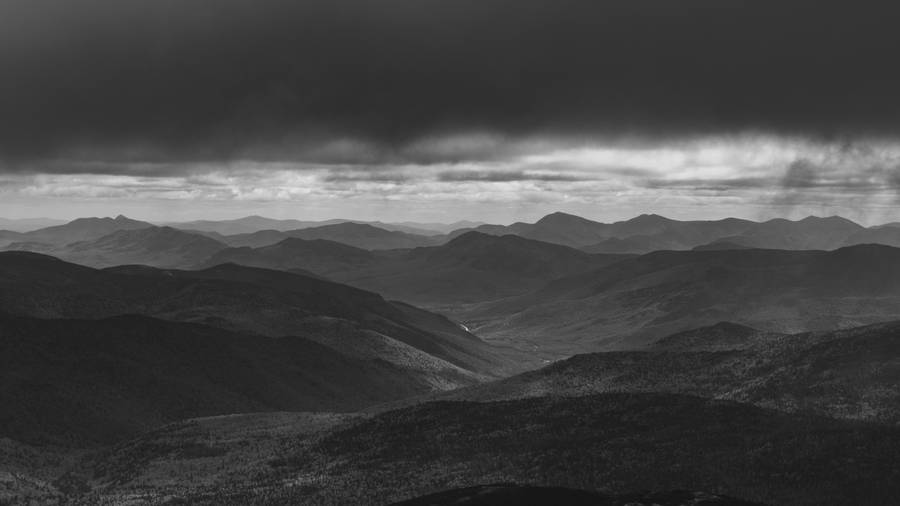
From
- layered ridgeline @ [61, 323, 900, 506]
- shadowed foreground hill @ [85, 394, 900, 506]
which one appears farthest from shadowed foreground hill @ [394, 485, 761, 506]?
shadowed foreground hill @ [85, 394, 900, 506]

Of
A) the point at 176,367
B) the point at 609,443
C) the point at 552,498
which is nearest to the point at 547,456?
the point at 609,443

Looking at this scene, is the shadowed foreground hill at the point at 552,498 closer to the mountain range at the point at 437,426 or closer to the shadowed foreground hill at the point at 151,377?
the mountain range at the point at 437,426

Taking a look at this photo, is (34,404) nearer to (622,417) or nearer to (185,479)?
(185,479)

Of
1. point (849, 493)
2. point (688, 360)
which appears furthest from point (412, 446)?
point (688, 360)

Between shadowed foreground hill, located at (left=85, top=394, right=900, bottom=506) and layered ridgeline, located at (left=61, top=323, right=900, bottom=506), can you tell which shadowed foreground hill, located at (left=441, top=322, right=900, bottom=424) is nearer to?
layered ridgeline, located at (left=61, top=323, right=900, bottom=506)

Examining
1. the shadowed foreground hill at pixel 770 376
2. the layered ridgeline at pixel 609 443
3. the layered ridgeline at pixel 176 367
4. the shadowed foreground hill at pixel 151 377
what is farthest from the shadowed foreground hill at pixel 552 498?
→ the layered ridgeline at pixel 176 367
